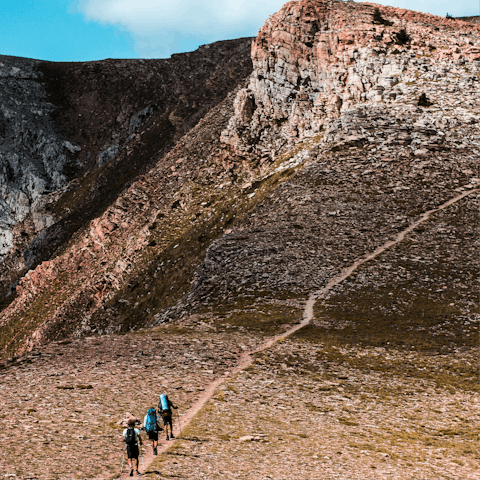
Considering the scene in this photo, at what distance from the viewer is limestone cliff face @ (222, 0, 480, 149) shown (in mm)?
78500

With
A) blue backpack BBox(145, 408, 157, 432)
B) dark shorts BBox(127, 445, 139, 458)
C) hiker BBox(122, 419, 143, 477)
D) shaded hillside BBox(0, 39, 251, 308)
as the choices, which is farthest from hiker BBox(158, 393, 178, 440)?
shaded hillside BBox(0, 39, 251, 308)

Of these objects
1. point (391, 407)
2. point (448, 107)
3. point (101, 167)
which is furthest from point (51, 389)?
point (101, 167)

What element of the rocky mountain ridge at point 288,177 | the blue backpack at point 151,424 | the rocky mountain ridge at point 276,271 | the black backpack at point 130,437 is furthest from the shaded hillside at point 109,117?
the black backpack at point 130,437

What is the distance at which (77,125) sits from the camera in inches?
5261

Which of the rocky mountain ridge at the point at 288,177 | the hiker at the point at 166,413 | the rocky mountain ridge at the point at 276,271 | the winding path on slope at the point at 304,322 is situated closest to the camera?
the hiker at the point at 166,413

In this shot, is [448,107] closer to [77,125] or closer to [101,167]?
[101,167]

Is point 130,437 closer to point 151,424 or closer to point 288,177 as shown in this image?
point 151,424

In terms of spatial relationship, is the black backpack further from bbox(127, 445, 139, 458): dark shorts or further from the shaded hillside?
the shaded hillside

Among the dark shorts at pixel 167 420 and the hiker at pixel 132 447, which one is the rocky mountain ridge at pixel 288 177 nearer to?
the dark shorts at pixel 167 420

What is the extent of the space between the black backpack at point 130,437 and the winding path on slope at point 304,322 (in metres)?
1.02

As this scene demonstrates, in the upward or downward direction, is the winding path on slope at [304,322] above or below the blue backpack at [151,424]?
below

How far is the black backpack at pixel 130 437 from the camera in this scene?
663 inches

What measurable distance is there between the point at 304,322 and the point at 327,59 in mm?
59682

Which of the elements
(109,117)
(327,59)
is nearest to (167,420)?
(327,59)
